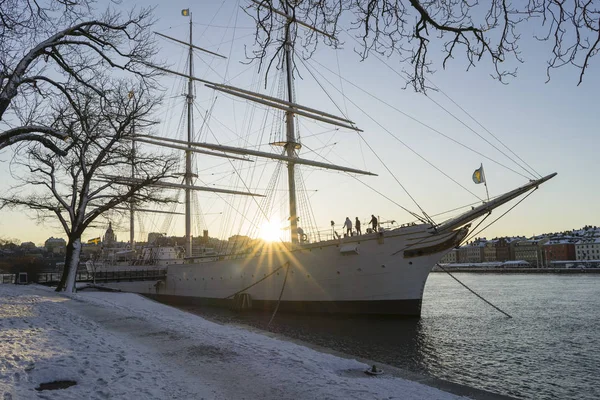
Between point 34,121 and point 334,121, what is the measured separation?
24.1 metres

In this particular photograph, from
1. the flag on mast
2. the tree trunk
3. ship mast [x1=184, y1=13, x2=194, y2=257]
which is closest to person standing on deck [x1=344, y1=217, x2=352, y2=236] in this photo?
the flag on mast

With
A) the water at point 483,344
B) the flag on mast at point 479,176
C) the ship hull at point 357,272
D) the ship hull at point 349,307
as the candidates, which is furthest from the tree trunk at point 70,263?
the flag on mast at point 479,176

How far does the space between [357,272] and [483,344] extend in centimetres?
787

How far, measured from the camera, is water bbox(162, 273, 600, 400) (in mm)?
10711

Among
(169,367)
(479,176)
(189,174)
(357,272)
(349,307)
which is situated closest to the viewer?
(169,367)

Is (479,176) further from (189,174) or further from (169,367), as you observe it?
(189,174)

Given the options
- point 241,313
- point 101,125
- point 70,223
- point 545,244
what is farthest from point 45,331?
point 545,244

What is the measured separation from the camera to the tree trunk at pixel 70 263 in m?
19.9

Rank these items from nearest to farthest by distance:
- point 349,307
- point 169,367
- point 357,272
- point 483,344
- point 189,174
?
point 169,367, point 483,344, point 357,272, point 349,307, point 189,174

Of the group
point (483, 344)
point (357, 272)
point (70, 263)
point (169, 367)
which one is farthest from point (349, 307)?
point (169, 367)

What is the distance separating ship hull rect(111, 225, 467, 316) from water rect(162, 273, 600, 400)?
0.99 m

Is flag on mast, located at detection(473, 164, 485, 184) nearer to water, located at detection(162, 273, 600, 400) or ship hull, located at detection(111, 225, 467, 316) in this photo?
ship hull, located at detection(111, 225, 467, 316)

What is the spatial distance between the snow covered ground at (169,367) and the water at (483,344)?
4900mm

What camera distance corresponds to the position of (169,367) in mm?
6809
